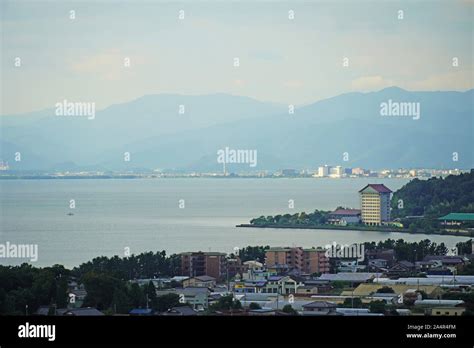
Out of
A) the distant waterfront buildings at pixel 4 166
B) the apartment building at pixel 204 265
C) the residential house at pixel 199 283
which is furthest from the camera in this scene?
the distant waterfront buildings at pixel 4 166

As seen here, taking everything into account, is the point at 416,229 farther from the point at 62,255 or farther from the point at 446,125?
the point at 62,255

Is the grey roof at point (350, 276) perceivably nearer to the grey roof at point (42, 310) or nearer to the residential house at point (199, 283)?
the residential house at point (199, 283)

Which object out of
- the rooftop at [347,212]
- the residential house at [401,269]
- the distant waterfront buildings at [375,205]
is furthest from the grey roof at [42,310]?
the rooftop at [347,212]

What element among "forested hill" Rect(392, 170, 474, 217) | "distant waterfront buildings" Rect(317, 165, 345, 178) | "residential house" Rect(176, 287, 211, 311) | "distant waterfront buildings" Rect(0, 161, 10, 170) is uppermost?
"distant waterfront buildings" Rect(317, 165, 345, 178)

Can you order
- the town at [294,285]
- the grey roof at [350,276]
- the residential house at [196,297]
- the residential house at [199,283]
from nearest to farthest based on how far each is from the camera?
the town at [294,285]
the residential house at [196,297]
the residential house at [199,283]
the grey roof at [350,276]

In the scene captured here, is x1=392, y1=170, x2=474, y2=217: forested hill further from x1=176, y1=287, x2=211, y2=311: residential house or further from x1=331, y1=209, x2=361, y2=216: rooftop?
x1=176, y1=287, x2=211, y2=311: residential house

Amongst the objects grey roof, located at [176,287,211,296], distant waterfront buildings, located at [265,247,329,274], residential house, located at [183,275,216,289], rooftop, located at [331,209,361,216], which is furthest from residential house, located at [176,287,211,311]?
rooftop, located at [331,209,361,216]
